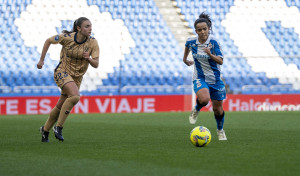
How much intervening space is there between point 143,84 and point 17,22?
488 cm

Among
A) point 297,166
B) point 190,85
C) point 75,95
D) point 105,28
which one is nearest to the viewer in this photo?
point 297,166

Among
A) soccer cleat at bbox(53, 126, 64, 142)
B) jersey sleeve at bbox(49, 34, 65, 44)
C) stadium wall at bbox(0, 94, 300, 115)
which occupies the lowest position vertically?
stadium wall at bbox(0, 94, 300, 115)

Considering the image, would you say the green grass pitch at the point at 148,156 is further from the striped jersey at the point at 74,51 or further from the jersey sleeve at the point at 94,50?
the jersey sleeve at the point at 94,50

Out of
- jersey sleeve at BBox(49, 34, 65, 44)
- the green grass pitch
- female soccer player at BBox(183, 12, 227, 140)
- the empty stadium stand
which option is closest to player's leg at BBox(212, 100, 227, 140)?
female soccer player at BBox(183, 12, 227, 140)

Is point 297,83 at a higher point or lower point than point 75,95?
lower

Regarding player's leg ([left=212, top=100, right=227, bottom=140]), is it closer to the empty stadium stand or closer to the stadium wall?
the stadium wall

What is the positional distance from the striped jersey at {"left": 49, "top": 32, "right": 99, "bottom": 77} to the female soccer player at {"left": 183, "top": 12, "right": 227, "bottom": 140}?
4.73 ft

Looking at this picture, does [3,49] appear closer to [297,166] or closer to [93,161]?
[93,161]

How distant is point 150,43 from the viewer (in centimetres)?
2005

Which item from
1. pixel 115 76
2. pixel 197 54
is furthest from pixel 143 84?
pixel 197 54

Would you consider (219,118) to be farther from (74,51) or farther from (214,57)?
(74,51)

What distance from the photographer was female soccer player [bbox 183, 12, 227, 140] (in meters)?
7.52

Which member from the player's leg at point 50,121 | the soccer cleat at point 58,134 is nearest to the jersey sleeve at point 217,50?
the player's leg at point 50,121

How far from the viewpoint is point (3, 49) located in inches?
715
